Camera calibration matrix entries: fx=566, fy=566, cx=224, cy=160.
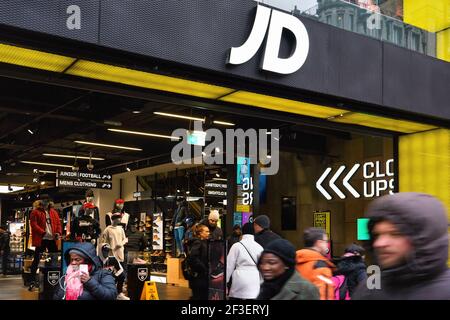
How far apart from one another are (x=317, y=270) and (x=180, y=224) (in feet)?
39.4

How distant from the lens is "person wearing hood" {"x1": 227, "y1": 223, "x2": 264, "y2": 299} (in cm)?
614

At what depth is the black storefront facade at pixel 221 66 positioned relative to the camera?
18.5 ft

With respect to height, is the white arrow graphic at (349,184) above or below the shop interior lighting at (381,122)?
below

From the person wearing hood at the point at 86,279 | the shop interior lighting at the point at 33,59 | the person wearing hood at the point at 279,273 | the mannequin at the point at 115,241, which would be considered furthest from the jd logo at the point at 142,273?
the person wearing hood at the point at 279,273

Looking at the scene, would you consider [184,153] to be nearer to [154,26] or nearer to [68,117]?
[68,117]

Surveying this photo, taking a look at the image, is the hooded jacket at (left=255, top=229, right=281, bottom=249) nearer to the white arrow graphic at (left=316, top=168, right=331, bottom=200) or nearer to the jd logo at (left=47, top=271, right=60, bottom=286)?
the jd logo at (left=47, top=271, right=60, bottom=286)

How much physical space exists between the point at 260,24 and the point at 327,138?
940cm

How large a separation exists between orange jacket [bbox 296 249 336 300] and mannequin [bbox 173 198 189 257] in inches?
412

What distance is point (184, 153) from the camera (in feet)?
51.6

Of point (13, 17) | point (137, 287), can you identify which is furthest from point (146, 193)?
point (13, 17)

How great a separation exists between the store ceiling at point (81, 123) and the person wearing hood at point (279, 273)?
279 inches

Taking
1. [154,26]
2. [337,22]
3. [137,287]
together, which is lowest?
[137,287]

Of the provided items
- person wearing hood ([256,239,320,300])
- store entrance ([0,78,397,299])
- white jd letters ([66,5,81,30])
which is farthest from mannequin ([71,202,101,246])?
person wearing hood ([256,239,320,300])

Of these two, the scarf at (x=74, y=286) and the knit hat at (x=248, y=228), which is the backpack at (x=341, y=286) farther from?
the scarf at (x=74, y=286)
